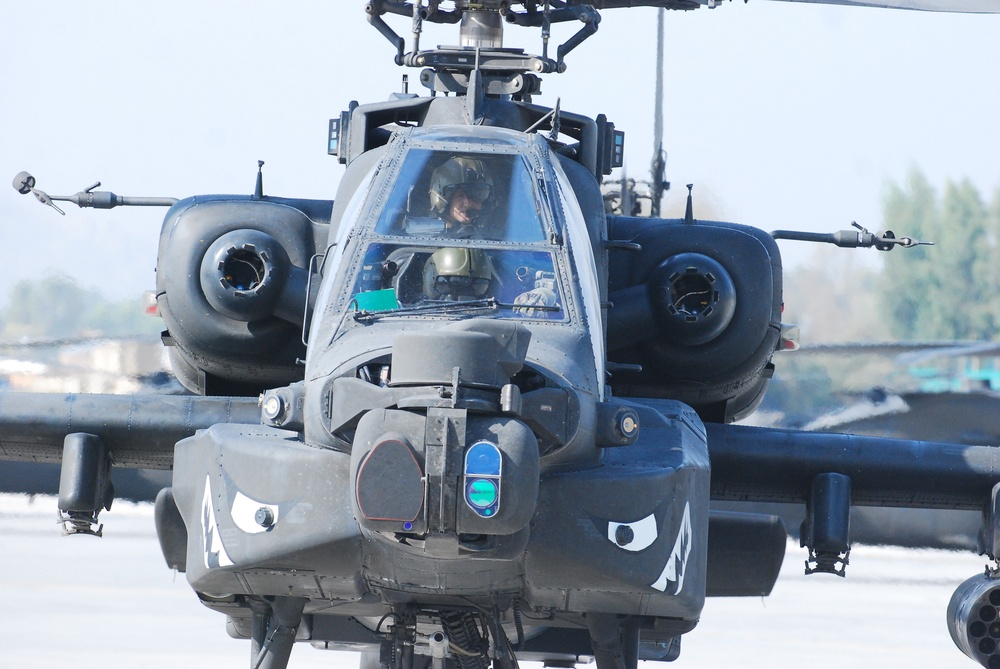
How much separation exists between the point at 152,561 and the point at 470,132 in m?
10.00

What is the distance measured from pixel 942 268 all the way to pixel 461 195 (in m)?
33.7

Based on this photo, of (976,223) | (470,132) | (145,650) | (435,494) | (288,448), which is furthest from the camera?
(976,223)

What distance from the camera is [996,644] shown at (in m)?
6.69

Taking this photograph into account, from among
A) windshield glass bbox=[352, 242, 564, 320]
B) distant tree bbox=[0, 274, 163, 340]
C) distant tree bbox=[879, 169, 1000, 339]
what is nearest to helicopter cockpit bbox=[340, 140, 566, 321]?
windshield glass bbox=[352, 242, 564, 320]

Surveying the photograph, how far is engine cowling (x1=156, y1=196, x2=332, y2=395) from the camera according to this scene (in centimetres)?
699

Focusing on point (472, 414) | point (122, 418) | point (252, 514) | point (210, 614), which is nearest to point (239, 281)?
point (122, 418)

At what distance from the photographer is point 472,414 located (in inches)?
178

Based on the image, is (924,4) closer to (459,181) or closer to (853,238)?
(853,238)

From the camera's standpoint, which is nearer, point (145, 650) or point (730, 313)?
point (730, 313)

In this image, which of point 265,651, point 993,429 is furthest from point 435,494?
point 993,429

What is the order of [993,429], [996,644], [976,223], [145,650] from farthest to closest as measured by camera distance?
[976,223] < [993,429] < [145,650] < [996,644]

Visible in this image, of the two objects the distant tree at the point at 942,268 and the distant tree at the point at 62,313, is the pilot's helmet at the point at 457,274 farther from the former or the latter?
the distant tree at the point at 942,268

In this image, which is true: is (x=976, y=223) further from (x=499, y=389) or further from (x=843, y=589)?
(x=499, y=389)

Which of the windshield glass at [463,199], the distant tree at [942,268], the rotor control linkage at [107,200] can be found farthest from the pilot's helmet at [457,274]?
the distant tree at [942,268]
